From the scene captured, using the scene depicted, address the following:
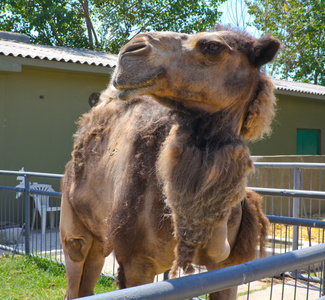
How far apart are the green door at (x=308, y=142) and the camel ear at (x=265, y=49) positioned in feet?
46.5

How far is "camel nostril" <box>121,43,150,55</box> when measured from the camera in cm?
225

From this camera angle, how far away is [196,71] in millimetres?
2430

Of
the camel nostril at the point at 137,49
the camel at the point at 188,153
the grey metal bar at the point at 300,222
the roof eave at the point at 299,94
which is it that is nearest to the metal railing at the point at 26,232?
the grey metal bar at the point at 300,222

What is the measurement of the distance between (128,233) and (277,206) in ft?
22.7

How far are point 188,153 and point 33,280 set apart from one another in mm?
4180

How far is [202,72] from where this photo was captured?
2.44 metres

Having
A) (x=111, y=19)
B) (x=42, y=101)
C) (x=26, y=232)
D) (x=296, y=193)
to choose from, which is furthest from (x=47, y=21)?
(x=296, y=193)

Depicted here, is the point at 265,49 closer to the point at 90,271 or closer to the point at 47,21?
the point at 90,271

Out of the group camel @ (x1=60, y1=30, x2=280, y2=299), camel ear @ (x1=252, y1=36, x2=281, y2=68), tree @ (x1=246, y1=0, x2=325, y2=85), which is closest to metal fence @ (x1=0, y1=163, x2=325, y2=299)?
camel @ (x1=60, y1=30, x2=280, y2=299)

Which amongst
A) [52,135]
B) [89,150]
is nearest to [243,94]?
[89,150]

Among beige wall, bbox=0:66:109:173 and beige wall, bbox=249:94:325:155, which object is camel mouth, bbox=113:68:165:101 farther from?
beige wall, bbox=249:94:325:155

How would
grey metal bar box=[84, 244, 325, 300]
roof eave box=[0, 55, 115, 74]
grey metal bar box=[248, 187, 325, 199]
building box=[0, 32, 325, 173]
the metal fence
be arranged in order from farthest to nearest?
building box=[0, 32, 325, 173], roof eave box=[0, 55, 115, 74], the metal fence, grey metal bar box=[248, 187, 325, 199], grey metal bar box=[84, 244, 325, 300]

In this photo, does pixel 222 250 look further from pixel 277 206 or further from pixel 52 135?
pixel 52 135

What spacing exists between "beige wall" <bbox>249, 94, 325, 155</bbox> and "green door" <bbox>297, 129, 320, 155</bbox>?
22cm
